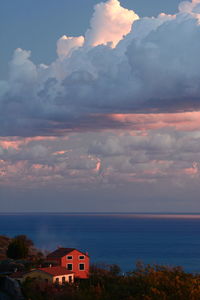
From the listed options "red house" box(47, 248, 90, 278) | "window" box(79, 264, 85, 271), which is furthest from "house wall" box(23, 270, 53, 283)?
"window" box(79, 264, 85, 271)

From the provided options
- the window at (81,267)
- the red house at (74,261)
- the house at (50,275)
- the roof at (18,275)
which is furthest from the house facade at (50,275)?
the window at (81,267)

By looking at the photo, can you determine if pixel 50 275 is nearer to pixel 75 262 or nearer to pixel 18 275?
pixel 18 275

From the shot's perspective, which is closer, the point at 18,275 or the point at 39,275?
the point at 18,275

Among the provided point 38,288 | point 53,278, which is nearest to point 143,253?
point 53,278

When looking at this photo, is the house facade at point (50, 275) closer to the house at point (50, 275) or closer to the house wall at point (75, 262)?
the house at point (50, 275)

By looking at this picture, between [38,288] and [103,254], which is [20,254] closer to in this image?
[38,288]

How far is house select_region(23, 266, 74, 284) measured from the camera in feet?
164

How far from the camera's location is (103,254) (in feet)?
533

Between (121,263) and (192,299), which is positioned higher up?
(121,263)

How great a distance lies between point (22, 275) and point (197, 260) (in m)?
111

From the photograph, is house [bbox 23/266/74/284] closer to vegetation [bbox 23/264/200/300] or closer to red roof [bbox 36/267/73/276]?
red roof [bbox 36/267/73/276]

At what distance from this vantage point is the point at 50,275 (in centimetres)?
5131

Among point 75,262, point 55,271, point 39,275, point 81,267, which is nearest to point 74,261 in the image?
point 75,262

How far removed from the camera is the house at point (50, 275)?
164 ft
